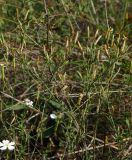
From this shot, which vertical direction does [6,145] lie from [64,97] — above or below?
below

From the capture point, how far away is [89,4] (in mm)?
3264

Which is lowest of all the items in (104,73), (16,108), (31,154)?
(31,154)

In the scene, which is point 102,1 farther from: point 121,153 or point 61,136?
point 121,153

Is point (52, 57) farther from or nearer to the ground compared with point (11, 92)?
farther from the ground

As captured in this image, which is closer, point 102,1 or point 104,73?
point 104,73

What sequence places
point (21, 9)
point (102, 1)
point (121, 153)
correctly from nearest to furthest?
point (121, 153)
point (21, 9)
point (102, 1)

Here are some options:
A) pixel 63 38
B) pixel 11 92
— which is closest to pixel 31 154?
pixel 11 92

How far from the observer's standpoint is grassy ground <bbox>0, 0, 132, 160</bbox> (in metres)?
2.20

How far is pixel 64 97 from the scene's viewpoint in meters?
2.34

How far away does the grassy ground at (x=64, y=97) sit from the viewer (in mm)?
2203

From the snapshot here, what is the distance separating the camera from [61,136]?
251 centimetres

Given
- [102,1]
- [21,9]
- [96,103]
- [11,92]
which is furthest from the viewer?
[102,1]

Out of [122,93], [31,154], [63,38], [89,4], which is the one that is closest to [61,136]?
[31,154]

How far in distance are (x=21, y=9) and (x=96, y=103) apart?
3.17ft
